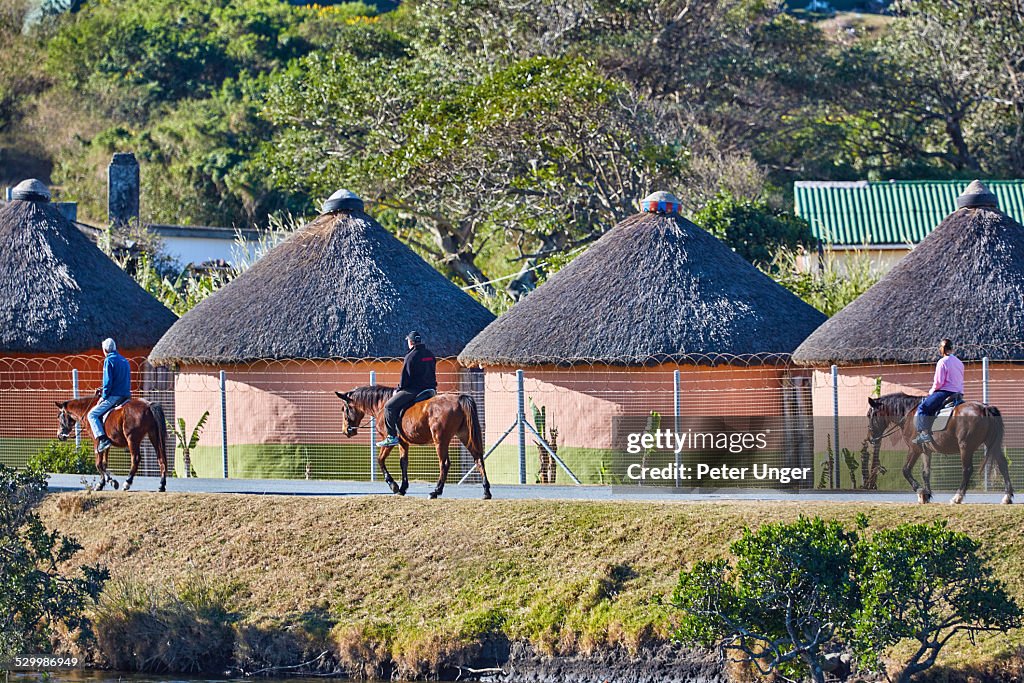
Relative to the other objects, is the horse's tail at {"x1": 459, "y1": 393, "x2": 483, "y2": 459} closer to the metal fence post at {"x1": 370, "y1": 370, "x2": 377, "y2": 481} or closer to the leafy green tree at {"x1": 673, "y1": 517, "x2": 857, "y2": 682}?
the metal fence post at {"x1": 370, "y1": 370, "x2": 377, "y2": 481}

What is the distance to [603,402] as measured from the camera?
79.6 feet

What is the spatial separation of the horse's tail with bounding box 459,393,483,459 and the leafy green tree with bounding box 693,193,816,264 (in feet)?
50.4

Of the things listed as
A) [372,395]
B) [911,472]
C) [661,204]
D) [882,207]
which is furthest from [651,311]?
[882,207]

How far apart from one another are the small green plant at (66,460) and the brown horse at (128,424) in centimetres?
271

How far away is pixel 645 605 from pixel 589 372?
7439 millimetres

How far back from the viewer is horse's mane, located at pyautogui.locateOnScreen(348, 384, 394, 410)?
67.3 ft

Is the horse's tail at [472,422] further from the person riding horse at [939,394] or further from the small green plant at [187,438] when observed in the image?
the small green plant at [187,438]

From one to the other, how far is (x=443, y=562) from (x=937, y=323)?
8.23 metres

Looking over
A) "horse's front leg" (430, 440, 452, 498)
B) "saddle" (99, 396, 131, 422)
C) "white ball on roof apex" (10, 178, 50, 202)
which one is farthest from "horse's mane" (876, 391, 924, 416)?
"white ball on roof apex" (10, 178, 50, 202)

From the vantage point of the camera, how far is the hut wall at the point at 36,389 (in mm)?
25922

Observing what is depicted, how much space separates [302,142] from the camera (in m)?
44.1

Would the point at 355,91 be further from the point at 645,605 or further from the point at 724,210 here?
the point at 645,605

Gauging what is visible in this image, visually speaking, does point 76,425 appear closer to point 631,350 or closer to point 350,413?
point 350,413

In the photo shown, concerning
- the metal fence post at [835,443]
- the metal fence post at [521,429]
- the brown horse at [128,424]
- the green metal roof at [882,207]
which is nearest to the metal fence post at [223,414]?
the brown horse at [128,424]
